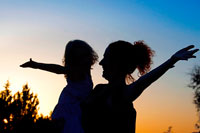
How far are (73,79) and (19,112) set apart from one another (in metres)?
38.1

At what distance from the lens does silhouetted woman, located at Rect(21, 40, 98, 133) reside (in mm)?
4309

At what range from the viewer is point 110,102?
3.11 metres

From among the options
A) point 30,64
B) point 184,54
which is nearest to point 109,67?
point 184,54

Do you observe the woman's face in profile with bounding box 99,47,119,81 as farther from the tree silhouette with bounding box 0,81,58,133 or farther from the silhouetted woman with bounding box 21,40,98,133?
the tree silhouette with bounding box 0,81,58,133

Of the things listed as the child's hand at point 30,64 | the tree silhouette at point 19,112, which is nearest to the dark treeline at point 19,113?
the tree silhouette at point 19,112

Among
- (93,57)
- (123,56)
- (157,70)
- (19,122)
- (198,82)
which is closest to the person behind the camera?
(157,70)

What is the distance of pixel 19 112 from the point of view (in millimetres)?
40875

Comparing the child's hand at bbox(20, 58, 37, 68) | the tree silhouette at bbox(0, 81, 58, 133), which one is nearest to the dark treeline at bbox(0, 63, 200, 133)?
the tree silhouette at bbox(0, 81, 58, 133)

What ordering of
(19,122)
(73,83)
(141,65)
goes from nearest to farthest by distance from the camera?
(141,65) < (73,83) < (19,122)

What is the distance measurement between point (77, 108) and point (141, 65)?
1175 millimetres

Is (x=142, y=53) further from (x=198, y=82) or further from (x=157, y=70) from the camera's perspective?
(x=198, y=82)

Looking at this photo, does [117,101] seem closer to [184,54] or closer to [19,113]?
[184,54]

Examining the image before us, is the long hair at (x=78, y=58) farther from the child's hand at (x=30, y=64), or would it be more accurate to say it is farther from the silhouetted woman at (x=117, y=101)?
the silhouetted woman at (x=117, y=101)

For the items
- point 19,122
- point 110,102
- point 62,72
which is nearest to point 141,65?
point 110,102
